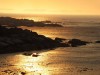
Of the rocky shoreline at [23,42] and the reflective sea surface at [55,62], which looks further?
the rocky shoreline at [23,42]

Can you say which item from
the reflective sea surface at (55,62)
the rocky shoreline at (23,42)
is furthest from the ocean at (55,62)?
the rocky shoreline at (23,42)

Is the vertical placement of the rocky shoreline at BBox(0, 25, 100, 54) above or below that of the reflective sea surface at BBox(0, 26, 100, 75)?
above

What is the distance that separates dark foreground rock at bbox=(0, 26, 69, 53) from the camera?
92812mm

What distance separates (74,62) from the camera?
7844 centimetres

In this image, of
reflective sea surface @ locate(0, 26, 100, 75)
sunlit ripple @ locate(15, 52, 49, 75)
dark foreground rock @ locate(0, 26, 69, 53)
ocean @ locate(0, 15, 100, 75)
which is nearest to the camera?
reflective sea surface @ locate(0, 26, 100, 75)

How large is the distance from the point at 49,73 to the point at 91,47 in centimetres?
3859

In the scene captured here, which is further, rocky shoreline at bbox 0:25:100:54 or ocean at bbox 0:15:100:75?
rocky shoreline at bbox 0:25:100:54

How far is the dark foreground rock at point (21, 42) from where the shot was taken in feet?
305

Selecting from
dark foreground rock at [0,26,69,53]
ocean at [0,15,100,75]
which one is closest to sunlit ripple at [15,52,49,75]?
ocean at [0,15,100,75]

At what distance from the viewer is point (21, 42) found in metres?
98.6

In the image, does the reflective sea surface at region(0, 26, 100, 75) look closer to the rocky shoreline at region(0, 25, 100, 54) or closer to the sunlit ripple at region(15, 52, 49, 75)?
the sunlit ripple at region(15, 52, 49, 75)

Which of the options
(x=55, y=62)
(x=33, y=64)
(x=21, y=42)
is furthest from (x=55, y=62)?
(x=21, y=42)

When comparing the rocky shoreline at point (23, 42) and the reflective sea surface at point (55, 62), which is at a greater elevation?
the rocky shoreline at point (23, 42)

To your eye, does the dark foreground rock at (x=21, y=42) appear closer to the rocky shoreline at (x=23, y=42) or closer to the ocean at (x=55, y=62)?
the rocky shoreline at (x=23, y=42)
